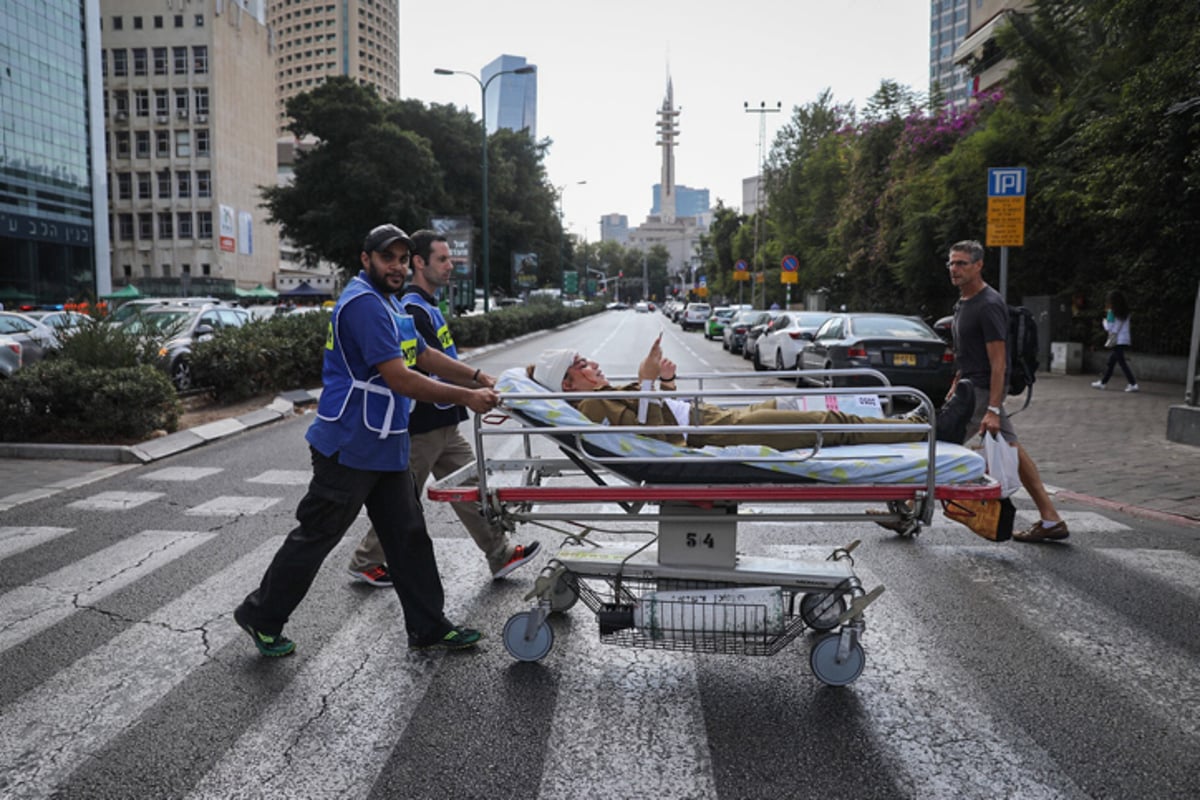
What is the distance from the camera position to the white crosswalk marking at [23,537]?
641cm

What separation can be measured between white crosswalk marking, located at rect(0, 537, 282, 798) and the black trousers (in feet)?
1.51

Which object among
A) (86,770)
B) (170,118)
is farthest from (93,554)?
(170,118)

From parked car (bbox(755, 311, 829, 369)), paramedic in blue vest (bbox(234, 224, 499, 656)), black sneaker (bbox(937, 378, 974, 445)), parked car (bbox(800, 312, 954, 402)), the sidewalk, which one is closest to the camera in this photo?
paramedic in blue vest (bbox(234, 224, 499, 656))

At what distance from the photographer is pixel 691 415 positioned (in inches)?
201

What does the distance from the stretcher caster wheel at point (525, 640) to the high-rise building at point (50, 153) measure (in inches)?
2241

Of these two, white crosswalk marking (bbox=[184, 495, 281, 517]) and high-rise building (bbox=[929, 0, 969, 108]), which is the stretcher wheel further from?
high-rise building (bbox=[929, 0, 969, 108])

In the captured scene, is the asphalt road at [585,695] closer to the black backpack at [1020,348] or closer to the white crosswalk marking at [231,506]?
the black backpack at [1020,348]

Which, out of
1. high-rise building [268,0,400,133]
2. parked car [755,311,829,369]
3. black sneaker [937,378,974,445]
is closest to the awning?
parked car [755,311,829,369]

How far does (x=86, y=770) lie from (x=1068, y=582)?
16.2 ft

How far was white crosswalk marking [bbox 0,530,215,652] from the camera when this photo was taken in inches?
194

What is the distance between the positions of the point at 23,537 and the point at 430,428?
3.38 m

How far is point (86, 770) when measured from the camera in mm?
3322

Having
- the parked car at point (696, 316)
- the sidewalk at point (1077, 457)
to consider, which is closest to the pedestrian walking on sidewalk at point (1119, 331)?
the sidewalk at point (1077, 457)

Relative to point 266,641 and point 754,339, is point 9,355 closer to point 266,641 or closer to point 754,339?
point 266,641
